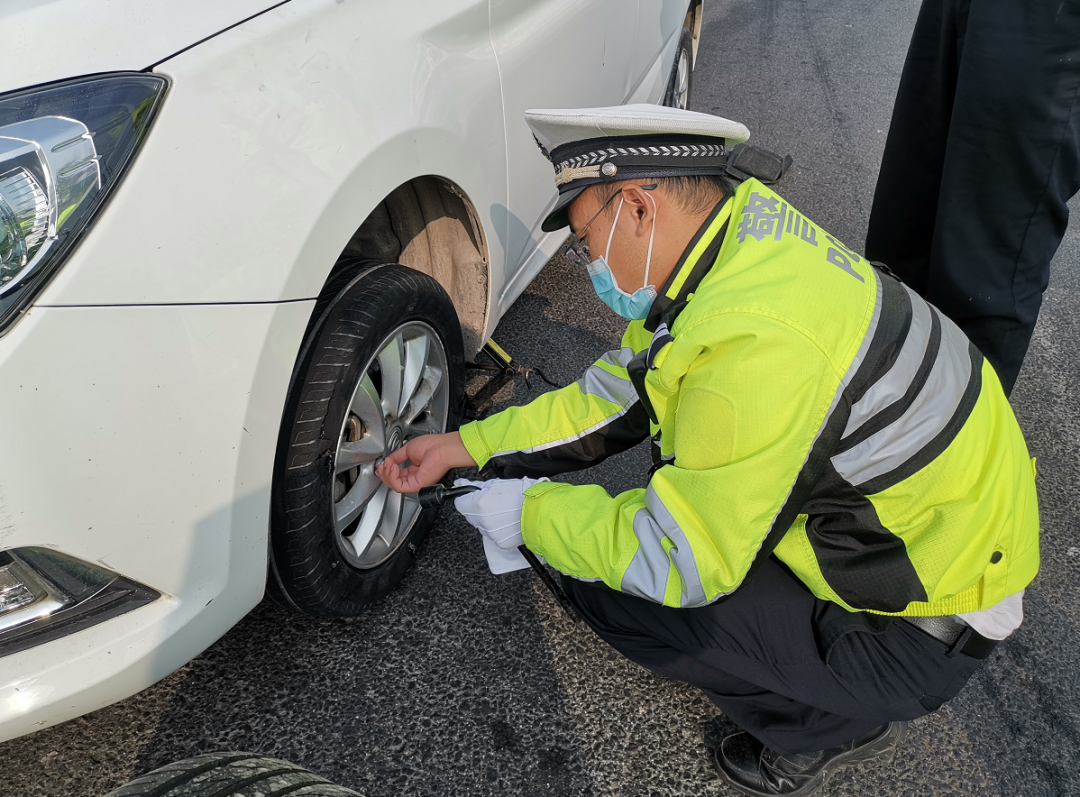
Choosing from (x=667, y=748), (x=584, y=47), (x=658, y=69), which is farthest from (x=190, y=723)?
(x=658, y=69)

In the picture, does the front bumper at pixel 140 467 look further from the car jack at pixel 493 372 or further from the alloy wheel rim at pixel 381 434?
the car jack at pixel 493 372

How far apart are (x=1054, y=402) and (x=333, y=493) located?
2.54m

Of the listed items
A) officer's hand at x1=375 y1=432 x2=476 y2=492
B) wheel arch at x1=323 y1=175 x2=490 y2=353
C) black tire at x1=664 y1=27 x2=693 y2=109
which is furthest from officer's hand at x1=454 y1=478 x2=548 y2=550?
black tire at x1=664 y1=27 x2=693 y2=109

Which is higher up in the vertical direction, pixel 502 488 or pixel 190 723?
pixel 502 488

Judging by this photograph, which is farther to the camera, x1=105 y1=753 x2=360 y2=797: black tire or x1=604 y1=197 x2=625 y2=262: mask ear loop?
x1=604 y1=197 x2=625 y2=262: mask ear loop

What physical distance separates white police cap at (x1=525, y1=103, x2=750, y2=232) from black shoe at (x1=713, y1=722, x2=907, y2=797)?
117 cm

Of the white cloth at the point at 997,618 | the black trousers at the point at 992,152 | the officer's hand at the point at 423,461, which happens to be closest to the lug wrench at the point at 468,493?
the officer's hand at the point at 423,461

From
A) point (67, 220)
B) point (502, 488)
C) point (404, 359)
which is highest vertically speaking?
point (67, 220)

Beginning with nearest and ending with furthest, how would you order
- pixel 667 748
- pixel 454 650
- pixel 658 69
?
pixel 667 748 < pixel 454 650 < pixel 658 69

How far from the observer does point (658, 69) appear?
319cm

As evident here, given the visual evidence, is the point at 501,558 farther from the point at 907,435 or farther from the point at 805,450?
the point at 907,435

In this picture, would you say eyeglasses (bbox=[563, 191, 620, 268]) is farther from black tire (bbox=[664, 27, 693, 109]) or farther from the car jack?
black tire (bbox=[664, 27, 693, 109])

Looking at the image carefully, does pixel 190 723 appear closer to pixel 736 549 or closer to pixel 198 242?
pixel 198 242

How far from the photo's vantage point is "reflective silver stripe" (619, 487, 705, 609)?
4.09 feet
